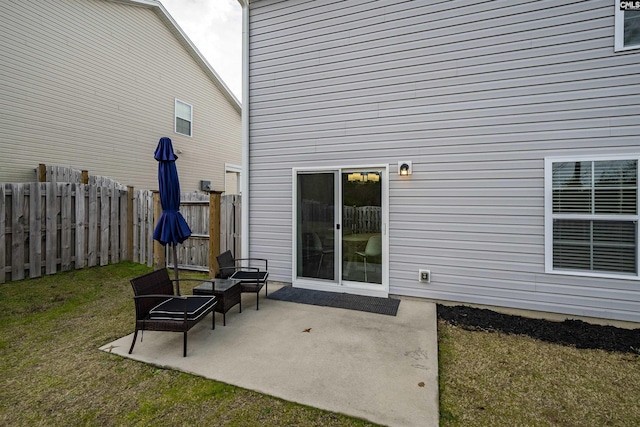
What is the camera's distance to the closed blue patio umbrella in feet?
13.2

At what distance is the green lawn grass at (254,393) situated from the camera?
2299 mm

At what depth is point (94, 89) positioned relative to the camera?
Answer: 8672 millimetres

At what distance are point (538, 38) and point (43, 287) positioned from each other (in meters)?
8.95

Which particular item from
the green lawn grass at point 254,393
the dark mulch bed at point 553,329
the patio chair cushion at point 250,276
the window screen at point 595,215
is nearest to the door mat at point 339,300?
the patio chair cushion at point 250,276

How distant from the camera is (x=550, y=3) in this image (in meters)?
4.31

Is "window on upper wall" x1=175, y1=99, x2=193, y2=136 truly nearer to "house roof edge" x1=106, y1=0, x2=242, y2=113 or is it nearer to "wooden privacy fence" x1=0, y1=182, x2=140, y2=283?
"house roof edge" x1=106, y1=0, x2=242, y2=113

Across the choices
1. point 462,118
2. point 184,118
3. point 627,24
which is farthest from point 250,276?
point 184,118

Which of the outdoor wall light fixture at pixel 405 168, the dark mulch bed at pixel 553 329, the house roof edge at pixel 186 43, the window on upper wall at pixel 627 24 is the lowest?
the dark mulch bed at pixel 553 329

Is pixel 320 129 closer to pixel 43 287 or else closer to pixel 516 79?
pixel 516 79

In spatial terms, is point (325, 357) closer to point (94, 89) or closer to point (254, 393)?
point (254, 393)

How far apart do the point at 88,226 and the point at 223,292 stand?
14.8 feet

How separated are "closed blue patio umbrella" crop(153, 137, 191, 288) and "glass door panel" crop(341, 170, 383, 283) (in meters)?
2.69

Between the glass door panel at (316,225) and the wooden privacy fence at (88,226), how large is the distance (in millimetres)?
1571

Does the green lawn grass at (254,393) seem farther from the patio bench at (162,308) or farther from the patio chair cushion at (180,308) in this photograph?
the patio chair cushion at (180,308)
